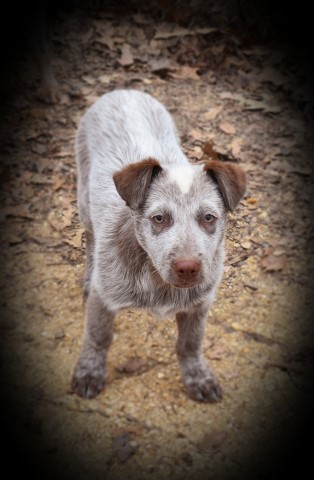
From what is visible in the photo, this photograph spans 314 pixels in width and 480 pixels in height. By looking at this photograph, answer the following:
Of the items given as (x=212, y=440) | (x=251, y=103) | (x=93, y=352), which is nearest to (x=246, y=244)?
(x=212, y=440)

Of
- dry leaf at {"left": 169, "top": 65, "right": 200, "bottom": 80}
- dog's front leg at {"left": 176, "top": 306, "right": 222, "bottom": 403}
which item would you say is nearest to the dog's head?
dog's front leg at {"left": 176, "top": 306, "right": 222, "bottom": 403}

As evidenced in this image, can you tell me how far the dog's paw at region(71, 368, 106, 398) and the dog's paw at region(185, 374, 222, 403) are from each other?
540 mm

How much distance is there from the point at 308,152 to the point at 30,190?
7.45 ft

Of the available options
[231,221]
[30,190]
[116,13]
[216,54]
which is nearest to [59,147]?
[30,190]

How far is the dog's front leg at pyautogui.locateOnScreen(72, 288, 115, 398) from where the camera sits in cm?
296

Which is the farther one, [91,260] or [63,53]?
[63,53]

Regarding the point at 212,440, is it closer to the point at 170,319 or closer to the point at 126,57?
the point at 170,319

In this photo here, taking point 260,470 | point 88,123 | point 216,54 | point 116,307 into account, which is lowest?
point 260,470

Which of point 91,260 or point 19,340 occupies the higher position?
point 91,260

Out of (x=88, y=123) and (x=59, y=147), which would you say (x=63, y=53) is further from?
(x=88, y=123)

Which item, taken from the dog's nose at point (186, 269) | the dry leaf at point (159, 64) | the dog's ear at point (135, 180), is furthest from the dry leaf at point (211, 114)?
the dog's nose at point (186, 269)

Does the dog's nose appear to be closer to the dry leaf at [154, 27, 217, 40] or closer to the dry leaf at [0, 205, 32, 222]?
the dry leaf at [0, 205, 32, 222]

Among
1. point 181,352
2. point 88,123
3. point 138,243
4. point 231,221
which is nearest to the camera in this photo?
point 231,221

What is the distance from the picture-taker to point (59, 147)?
14.4 ft
